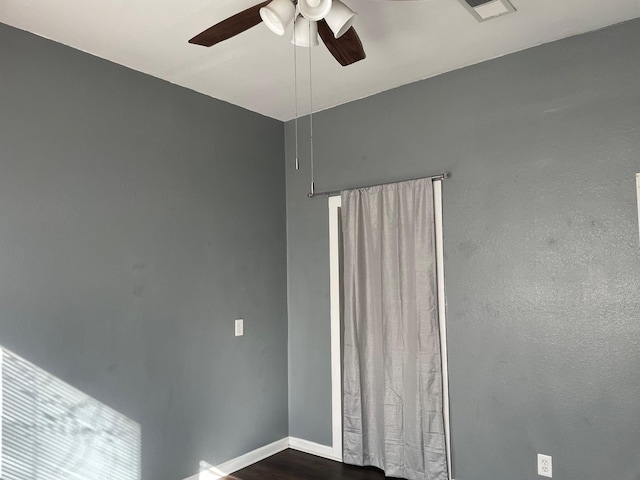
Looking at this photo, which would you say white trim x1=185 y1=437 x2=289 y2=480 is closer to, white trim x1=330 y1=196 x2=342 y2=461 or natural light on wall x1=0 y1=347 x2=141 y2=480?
white trim x1=330 y1=196 x2=342 y2=461

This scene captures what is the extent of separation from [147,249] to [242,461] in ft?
5.45

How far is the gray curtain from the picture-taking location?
9.77 feet

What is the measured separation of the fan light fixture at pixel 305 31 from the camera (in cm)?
194

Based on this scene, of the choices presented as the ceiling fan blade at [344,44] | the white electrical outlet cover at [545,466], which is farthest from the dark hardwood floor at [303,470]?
the ceiling fan blade at [344,44]

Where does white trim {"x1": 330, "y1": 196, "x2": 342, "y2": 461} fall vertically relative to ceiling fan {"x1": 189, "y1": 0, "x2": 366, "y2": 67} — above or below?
below

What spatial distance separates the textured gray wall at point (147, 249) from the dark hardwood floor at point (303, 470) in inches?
6.4

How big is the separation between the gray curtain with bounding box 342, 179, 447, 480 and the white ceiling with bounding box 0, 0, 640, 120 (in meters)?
0.79

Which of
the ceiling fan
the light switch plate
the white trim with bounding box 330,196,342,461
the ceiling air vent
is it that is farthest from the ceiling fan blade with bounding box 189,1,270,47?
the light switch plate

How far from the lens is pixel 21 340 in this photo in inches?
91.3

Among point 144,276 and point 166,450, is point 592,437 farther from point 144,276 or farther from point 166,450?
point 144,276

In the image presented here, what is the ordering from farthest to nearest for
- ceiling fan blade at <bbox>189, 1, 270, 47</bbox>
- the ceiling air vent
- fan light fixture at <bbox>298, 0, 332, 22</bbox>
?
1. the ceiling air vent
2. ceiling fan blade at <bbox>189, 1, 270, 47</bbox>
3. fan light fixture at <bbox>298, 0, 332, 22</bbox>

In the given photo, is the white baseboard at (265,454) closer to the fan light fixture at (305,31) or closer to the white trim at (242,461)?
the white trim at (242,461)

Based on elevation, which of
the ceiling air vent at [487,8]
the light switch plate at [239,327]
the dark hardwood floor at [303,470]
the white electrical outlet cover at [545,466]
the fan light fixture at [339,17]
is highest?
the ceiling air vent at [487,8]

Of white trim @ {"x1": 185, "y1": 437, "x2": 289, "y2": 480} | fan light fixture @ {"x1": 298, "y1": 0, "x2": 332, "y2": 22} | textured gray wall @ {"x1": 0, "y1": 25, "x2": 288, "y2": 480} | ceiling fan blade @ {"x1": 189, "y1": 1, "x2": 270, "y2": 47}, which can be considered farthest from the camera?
white trim @ {"x1": 185, "y1": 437, "x2": 289, "y2": 480}
